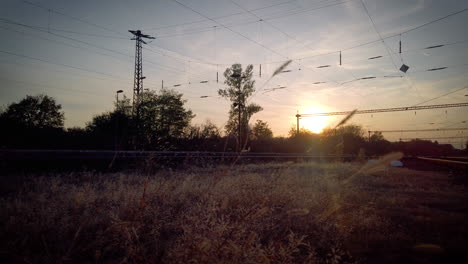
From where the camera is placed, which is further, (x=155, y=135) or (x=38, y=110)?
(x=38, y=110)

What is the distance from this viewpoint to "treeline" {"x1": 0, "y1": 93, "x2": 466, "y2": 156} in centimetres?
1202

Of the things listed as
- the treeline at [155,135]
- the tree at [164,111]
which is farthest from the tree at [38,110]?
the tree at [164,111]

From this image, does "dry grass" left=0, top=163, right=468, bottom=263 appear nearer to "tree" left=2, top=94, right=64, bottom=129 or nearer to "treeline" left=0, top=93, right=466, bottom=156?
"treeline" left=0, top=93, right=466, bottom=156

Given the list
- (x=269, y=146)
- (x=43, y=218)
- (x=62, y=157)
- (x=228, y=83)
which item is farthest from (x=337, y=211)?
(x=228, y=83)

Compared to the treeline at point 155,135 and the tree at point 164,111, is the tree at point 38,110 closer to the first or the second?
the treeline at point 155,135

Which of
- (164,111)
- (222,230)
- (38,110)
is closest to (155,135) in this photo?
(164,111)

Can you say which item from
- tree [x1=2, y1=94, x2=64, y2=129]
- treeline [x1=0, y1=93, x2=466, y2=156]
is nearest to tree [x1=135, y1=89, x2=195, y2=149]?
treeline [x1=0, y1=93, x2=466, y2=156]

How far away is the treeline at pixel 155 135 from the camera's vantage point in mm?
12023

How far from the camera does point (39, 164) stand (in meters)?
10.0

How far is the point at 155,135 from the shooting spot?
26234mm

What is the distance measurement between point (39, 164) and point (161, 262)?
10442 mm

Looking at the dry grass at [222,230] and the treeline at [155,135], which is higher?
the treeline at [155,135]

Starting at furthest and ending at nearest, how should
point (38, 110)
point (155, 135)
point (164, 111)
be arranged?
point (38, 110) < point (164, 111) < point (155, 135)

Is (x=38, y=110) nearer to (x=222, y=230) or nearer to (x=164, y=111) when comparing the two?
(x=164, y=111)
